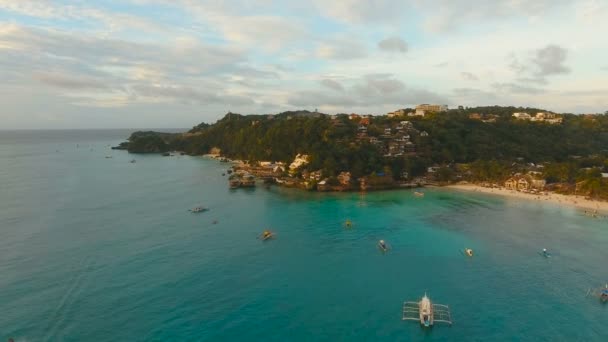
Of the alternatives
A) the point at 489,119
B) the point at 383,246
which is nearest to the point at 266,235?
the point at 383,246

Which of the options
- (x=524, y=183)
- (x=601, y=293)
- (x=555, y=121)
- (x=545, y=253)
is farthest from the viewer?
(x=555, y=121)

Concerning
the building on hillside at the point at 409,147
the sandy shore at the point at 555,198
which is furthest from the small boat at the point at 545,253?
the building on hillside at the point at 409,147

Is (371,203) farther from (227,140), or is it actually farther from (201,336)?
(227,140)

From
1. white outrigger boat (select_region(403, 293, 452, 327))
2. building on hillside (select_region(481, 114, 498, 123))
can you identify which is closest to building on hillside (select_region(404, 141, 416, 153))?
building on hillside (select_region(481, 114, 498, 123))

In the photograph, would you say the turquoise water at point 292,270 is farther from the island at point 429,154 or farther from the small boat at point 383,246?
the island at point 429,154

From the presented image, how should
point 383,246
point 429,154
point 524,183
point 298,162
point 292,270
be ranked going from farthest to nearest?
1. point 429,154
2. point 298,162
3. point 524,183
4. point 383,246
5. point 292,270

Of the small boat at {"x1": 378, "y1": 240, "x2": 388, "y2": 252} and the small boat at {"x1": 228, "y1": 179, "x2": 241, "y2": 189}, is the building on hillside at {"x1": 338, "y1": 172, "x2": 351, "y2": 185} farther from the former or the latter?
the small boat at {"x1": 378, "y1": 240, "x2": 388, "y2": 252}

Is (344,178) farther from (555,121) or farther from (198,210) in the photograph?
(555,121)
